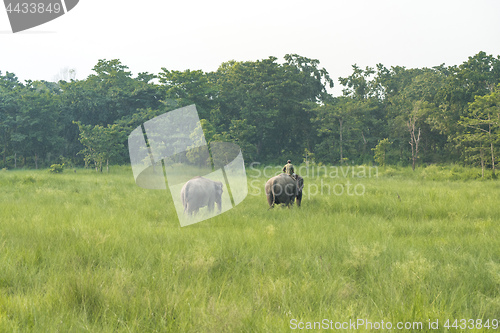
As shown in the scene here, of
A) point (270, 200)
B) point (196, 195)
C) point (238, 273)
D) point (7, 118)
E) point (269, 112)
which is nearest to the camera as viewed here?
point (238, 273)

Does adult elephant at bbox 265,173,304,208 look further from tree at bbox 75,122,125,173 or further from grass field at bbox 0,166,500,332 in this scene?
tree at bbox 75,122,125,173

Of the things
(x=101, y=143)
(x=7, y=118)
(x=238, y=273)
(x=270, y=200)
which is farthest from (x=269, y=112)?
(x=238, y=273)

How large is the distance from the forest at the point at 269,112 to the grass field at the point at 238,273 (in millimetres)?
18876

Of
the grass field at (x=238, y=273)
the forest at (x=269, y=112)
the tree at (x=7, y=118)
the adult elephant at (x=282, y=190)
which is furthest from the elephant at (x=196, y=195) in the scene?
the tree at (x=7, y=118)

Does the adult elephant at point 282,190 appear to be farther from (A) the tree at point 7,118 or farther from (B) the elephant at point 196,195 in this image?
(A) the tree at point 7,118

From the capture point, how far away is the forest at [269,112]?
29.1 metres

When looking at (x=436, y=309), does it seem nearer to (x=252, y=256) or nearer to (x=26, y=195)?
(x=252, y=256)

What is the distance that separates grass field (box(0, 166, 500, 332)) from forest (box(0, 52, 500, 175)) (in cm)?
1888

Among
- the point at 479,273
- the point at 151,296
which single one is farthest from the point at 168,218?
the point at 479,273

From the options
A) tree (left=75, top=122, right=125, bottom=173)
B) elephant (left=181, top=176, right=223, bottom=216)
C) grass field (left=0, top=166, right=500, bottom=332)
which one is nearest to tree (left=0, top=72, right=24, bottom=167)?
tree (left=75, top=122, right=125, bottom=173)

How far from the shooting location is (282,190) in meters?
9.17

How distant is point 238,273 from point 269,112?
107 feet

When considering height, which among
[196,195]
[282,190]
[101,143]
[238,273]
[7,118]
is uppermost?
[7,118]

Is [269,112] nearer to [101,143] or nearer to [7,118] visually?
[101,143]
